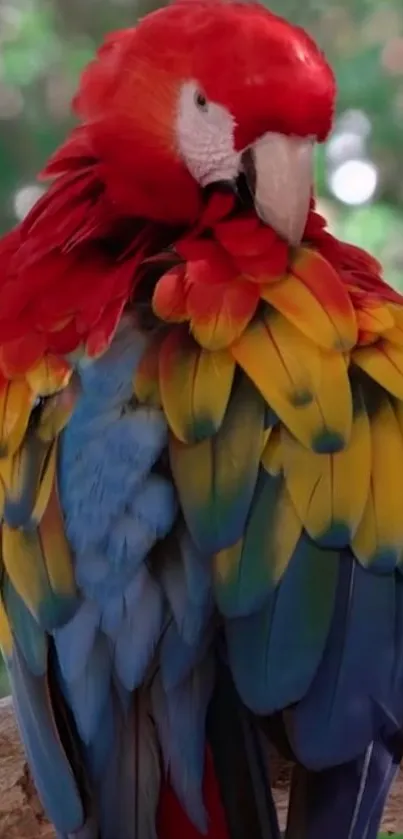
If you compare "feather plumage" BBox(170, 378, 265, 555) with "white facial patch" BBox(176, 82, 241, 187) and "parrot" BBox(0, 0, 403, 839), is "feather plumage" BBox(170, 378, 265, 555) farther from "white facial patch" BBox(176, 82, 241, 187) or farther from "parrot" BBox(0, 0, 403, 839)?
"white facial patch" BBox(176, 82, 241, 187)

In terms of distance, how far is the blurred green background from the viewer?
3.81 ft

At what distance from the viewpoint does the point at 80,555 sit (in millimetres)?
576

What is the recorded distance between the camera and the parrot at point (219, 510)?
1.83 ft

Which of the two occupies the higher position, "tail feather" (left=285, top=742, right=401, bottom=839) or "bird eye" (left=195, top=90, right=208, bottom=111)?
"bird eye" (left=195, top=90, right=208, bottom=111)

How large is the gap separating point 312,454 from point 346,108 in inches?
27.9

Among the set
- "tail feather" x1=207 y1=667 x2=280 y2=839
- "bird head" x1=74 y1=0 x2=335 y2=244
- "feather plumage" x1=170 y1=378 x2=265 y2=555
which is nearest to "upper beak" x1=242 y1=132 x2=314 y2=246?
"bird head" x1=74 y1=0 x2=335 y2=244

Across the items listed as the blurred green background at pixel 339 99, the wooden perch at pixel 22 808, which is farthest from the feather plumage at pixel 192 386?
the blurred green background at pixel 339 99

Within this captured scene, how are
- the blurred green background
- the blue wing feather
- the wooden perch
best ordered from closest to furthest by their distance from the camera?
1. the blue wing feather
2. the wooden perch
3. the blurred green background

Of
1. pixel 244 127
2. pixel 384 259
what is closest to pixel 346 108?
pixel 384 259

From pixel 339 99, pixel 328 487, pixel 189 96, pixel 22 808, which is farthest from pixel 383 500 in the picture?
pixel 339 99

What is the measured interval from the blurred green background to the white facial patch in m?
0.53

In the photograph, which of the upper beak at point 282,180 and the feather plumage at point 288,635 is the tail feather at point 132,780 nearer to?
the feather plumage at point 288,635

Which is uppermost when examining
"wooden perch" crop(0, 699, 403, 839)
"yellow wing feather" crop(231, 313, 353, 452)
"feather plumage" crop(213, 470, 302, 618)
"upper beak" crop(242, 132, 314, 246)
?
"upper beak" crop(242, 132, 314, 246)

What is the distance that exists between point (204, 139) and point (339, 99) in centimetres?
58
